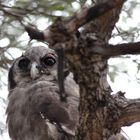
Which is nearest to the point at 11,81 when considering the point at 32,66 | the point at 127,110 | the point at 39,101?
the point at 32,66

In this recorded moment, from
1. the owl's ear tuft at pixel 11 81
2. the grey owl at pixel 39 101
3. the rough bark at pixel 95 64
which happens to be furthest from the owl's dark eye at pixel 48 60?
the rough bark at pixel 95 64

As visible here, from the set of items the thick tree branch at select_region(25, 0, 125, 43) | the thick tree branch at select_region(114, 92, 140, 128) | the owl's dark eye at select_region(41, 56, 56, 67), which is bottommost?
the thick tree branch at select_region(114, 92, 140, 128)

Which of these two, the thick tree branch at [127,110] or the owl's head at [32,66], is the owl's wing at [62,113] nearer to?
the owl's head at [32,66]

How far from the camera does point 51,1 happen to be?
8.40ft

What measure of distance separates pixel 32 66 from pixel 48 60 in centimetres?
16

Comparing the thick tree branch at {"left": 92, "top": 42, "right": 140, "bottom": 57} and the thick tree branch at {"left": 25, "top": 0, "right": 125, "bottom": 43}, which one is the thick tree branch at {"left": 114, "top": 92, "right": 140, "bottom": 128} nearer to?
the thick tree branch at {"left": 92, "top": 42, "right": 140, "bottom": 57}

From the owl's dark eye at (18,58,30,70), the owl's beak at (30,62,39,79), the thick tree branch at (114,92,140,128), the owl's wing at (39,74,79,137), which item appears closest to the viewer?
the thick tree branch at (114,92,140,128)

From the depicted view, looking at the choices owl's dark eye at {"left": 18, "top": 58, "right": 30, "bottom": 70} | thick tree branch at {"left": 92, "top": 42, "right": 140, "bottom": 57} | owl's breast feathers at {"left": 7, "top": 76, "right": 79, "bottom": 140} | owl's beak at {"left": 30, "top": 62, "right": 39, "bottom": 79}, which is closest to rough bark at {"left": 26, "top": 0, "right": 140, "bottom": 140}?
thick tree branch at {"left": 92, "top": 42, "right": 140, "bottom": 57}

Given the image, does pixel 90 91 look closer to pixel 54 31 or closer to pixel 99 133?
pixel 99 133

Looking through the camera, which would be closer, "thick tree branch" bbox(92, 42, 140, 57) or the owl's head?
"thick tree branch" bbox(92, 42, 140, 57)

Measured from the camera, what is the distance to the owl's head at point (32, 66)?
4352 millimetres

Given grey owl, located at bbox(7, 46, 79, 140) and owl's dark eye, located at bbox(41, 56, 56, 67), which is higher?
owl's dark eye, located at bbox(41, 56, 56, 67)

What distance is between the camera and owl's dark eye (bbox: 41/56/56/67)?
4.39 meters

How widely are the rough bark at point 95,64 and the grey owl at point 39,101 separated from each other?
3.23 ft
